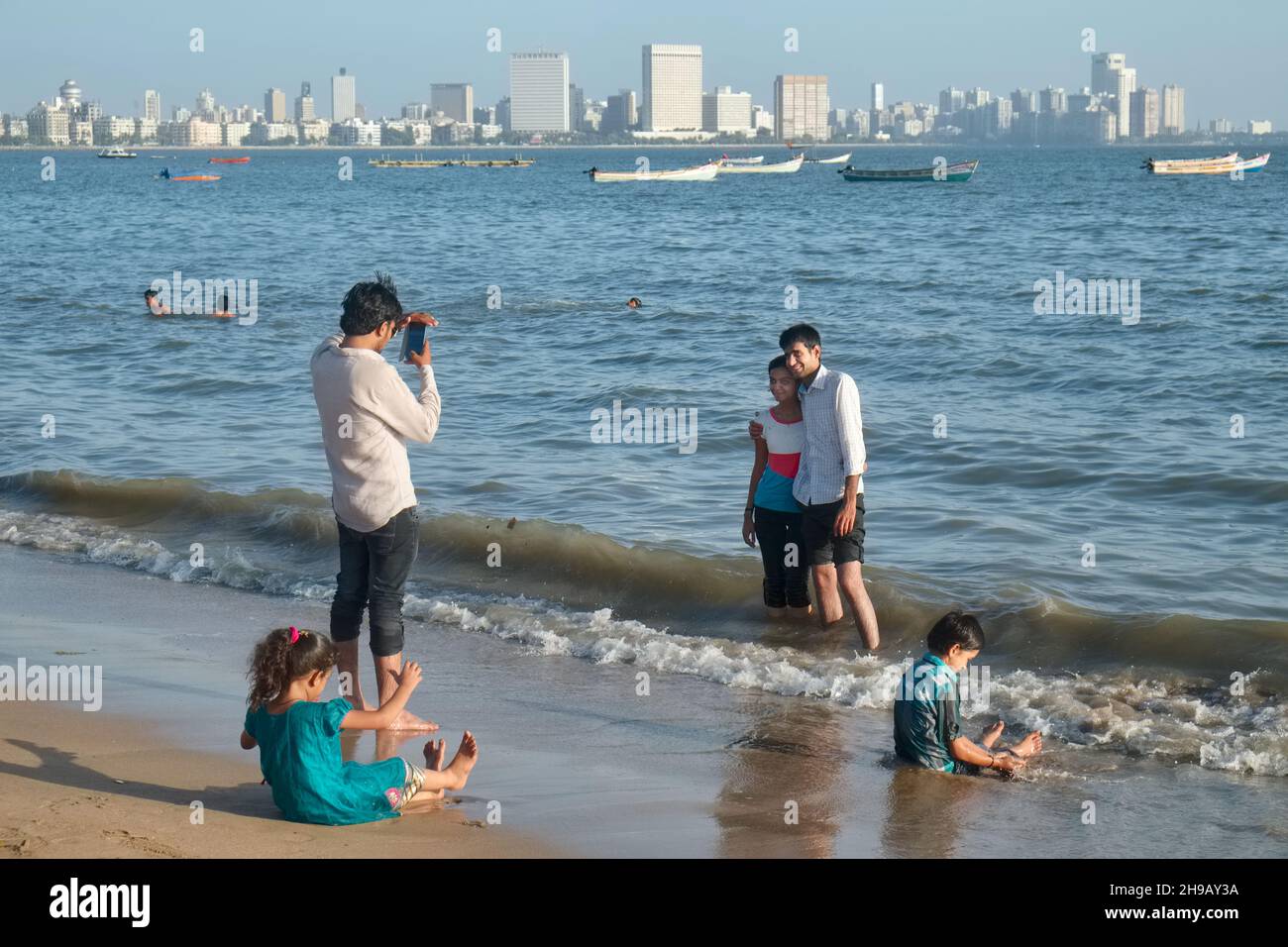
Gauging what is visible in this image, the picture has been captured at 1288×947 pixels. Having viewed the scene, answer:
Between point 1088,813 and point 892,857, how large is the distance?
97 centimetres

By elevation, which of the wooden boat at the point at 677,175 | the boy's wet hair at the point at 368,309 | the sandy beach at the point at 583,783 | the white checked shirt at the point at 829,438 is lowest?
the sandy beach at the point at 583,783

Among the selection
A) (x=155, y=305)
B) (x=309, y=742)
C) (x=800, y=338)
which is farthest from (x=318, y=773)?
(x=155, y=305)

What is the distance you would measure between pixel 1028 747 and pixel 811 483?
75.2 inches

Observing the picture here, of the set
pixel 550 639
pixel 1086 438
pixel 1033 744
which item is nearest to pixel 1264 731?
pixel 1033 744

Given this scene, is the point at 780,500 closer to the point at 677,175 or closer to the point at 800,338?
the point at 800,338

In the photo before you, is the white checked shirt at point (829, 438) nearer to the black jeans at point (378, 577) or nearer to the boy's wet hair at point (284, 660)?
the black jeans at point (378, 577)

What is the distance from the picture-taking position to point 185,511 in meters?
11.4

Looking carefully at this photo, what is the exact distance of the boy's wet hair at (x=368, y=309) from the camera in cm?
562

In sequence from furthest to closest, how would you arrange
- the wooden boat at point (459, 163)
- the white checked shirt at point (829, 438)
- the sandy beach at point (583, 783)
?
the wooden boat at point (459, 163)
the white checked shirt at point (829, 438)
the sandy beach at point (583, 783)

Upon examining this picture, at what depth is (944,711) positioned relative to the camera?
5.80m

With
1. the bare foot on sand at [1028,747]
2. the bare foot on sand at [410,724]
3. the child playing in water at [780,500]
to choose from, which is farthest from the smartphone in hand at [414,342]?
the bare foot on sand at [1028,747]

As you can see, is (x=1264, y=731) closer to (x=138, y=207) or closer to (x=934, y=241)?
(x=934, y=241)

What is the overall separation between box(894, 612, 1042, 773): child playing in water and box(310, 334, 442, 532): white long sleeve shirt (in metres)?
2.25

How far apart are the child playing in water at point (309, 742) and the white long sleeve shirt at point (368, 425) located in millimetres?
867
